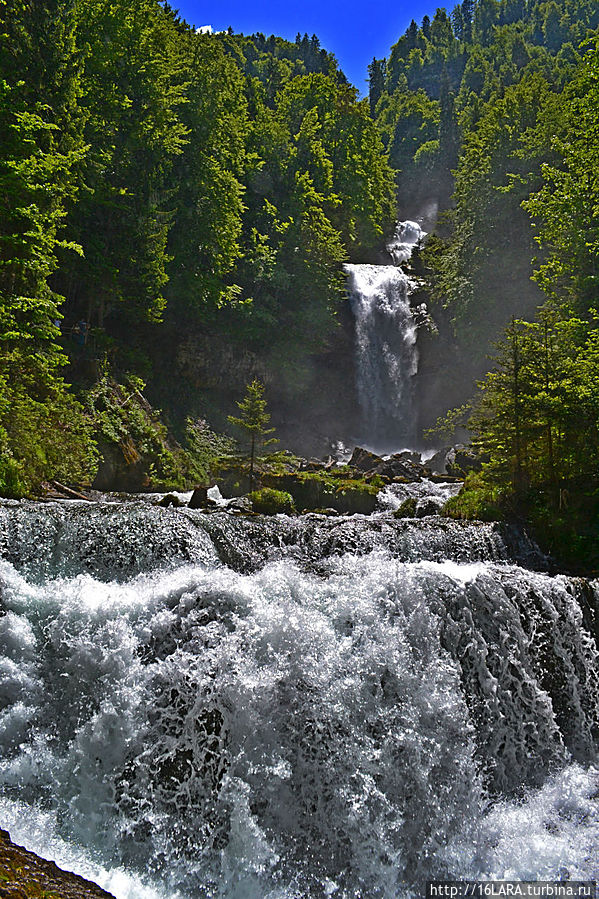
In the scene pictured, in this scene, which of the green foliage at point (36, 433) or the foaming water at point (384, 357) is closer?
the green foliage at point (36, 433)

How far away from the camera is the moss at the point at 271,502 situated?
12977 millimetres

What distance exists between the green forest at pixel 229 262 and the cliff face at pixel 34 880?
6.90m

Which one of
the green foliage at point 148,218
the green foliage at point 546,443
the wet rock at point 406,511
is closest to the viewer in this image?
the green foliage at point 546,443

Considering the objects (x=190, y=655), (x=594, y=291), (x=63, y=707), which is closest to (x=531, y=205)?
(x=594, y=291)

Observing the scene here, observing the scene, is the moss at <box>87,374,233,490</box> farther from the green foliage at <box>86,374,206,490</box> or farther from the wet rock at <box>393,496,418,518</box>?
the wet rock at <box>393,496,418,518</box>

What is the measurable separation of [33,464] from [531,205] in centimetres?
1458

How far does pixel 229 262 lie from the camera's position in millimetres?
23328

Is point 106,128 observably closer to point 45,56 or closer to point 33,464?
point 45,56

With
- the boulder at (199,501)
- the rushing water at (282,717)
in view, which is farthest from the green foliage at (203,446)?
the rushing water at (282,717)

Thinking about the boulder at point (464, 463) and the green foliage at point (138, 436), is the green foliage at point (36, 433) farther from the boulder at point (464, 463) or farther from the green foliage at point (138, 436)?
the boulder at point (464, 463)

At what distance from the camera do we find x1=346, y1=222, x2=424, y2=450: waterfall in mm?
28391

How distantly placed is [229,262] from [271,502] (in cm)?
1349

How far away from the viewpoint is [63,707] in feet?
18.3

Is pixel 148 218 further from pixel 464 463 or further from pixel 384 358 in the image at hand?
pixel 384 358
